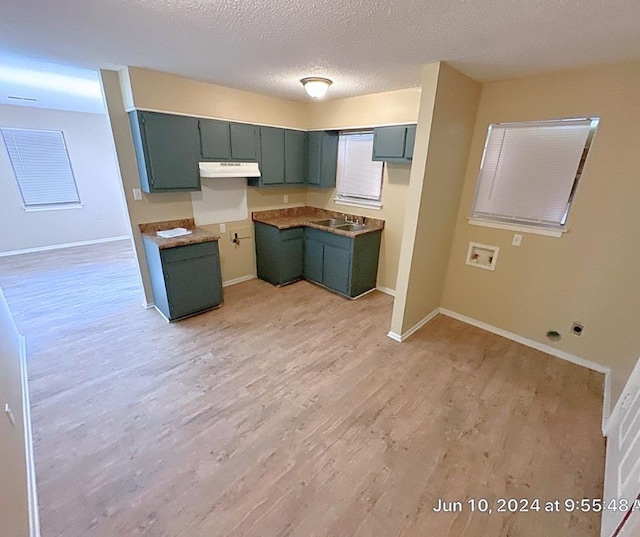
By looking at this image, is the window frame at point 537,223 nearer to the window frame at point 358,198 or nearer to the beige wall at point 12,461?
the window frame at point 358,198

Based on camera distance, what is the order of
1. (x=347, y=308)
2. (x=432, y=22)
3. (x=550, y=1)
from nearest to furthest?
(x=550, y=1) → (x=432, y=22) → (x=347, y=308)

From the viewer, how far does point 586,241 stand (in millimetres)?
2432

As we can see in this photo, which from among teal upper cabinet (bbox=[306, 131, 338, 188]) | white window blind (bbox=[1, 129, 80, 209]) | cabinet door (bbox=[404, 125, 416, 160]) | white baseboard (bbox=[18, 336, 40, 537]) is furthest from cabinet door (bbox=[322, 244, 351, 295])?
white window blind (bbox=[1, 129, 80, 209])

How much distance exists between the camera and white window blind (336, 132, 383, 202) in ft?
12.5

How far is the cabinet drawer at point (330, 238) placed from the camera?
11.7 feet

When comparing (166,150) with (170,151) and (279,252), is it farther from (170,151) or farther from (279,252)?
(279,252)

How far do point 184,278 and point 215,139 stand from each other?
161cm

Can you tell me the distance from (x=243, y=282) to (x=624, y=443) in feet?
12.9

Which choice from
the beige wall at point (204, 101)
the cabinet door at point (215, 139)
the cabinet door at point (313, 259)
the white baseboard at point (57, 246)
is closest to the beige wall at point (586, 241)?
the cabinet door at point (313, 259)

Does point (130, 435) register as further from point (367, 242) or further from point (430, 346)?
point (367, 242)

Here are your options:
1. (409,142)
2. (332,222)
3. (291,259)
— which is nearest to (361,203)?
(332,222)

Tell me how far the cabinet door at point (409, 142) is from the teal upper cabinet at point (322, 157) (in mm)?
1264

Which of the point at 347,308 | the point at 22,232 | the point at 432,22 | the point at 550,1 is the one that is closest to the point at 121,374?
the point at 347,308

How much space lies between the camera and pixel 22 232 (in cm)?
509
